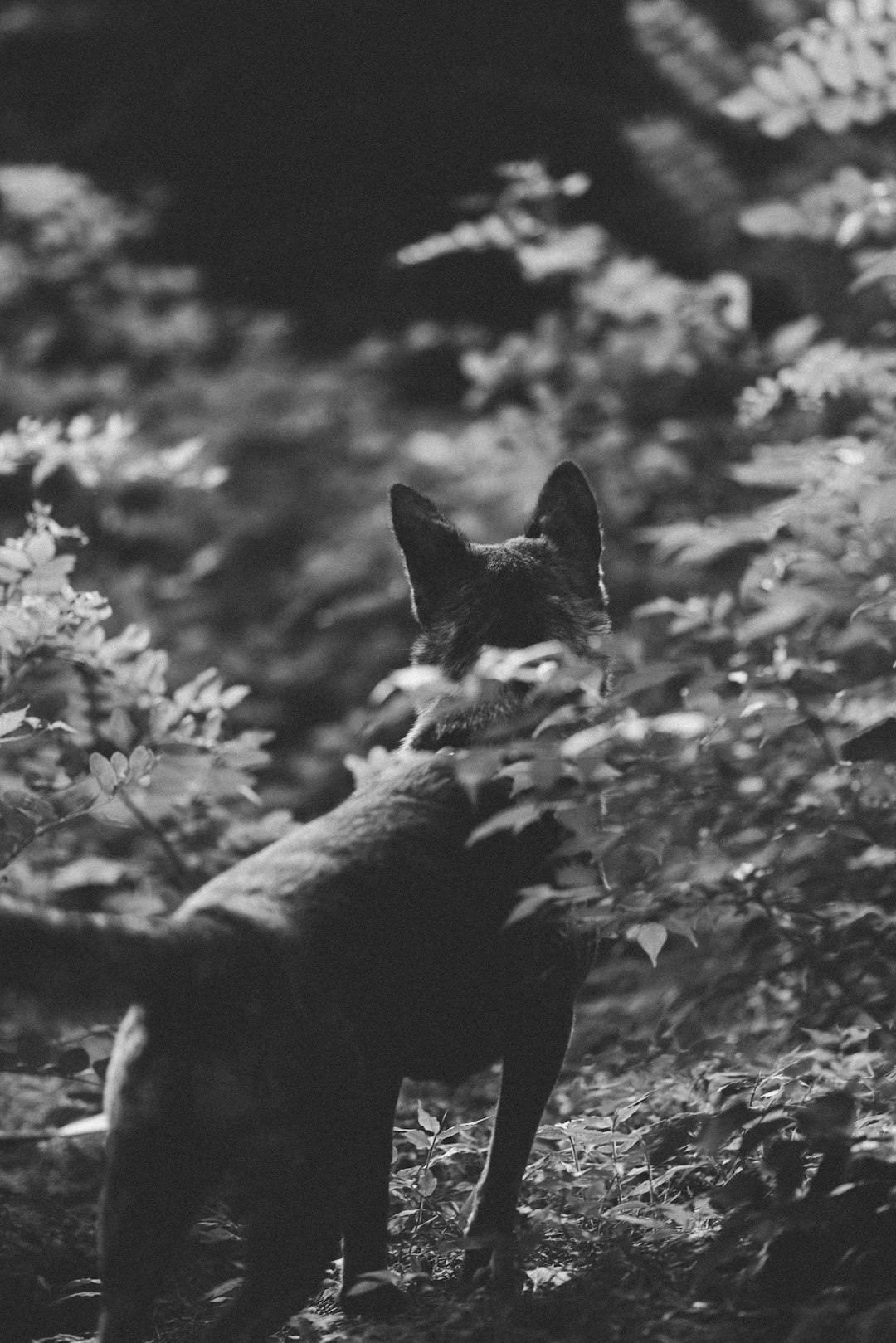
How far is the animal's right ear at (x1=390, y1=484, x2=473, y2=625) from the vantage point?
420cm

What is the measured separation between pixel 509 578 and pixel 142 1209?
2.20m

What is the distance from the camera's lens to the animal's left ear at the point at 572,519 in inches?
175

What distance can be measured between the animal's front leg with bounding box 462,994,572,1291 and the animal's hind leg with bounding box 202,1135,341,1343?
54 cm

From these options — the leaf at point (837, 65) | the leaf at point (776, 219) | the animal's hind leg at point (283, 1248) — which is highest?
the leaf at point (776, 219)

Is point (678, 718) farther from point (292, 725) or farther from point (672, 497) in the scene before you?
point (292, 725)

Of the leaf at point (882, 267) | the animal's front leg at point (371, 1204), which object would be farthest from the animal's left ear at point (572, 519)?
the animal's front leg at point (371, 1204)

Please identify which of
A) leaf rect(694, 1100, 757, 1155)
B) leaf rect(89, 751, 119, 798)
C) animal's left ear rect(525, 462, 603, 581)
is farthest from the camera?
animal's left ear rect(525, 462, 603, 581)

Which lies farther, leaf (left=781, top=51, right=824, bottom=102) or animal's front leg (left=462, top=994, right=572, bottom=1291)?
leaf (left=781, top=51, right=824, bottom=102)

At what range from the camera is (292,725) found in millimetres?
10094

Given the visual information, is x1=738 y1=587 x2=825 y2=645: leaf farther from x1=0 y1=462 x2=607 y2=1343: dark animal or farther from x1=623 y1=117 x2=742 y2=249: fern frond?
x1=623 y1=117 x2=742 y2=249: fern frond

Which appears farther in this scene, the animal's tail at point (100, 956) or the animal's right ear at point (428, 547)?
the animal's right ear at point (428, 547)

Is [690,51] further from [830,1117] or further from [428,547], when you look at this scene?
[830,1117]

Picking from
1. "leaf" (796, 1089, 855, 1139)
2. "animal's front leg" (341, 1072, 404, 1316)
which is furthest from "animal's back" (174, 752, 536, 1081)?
"leaf" (796, 1089, 855, 1139)

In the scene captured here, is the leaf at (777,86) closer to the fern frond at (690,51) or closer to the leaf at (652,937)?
the leaf at (652,937)
